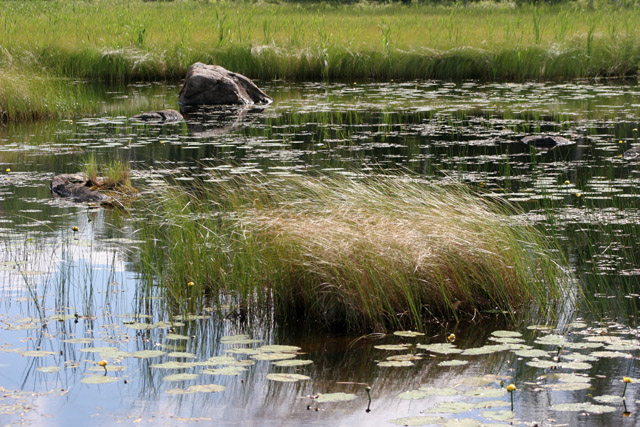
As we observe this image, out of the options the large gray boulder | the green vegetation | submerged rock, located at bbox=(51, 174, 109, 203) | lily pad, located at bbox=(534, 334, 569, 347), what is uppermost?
the green vegetation

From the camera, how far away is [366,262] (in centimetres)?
595

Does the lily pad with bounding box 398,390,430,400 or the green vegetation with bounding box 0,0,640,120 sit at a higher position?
the green vegetation with bounding box 0,0,640,120

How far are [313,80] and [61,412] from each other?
18975 millimetres

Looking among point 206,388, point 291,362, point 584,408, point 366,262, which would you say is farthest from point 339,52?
point 584,408

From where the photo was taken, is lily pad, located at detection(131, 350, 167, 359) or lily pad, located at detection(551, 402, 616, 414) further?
lily pad, located at detection(131, 350, 167, 359)

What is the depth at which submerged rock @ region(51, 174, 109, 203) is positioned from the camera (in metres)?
9.79

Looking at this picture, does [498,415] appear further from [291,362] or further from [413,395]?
[291,362]

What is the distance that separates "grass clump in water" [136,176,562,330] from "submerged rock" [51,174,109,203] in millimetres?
3329

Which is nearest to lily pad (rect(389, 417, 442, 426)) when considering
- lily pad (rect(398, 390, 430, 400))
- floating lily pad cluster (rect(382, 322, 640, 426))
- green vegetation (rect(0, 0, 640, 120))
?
floating lily pad cluster (rect(382, 322, 640, 426))

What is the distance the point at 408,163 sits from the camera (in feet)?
38.0

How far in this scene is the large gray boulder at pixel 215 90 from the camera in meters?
18.3

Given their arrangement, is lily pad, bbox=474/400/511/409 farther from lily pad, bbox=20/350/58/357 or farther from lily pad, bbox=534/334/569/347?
lily pad, bbox=20/350/58/357

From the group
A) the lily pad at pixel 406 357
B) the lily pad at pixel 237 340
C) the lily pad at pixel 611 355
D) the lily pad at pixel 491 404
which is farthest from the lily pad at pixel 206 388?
the lily pad at pixel 611 355

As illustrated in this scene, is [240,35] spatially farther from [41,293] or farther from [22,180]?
[41,293]
